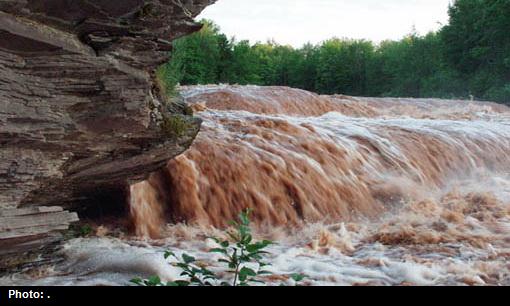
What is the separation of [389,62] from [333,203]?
79.5ft

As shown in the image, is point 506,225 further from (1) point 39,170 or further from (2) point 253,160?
(1) point 39,170

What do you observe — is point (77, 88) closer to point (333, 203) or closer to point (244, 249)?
point (244, 249)

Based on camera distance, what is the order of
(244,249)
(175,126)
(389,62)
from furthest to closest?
(389,62), (175,126), (244,249)

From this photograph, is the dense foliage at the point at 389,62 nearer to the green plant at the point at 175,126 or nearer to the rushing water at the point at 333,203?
the rushing water at the point at 333,203

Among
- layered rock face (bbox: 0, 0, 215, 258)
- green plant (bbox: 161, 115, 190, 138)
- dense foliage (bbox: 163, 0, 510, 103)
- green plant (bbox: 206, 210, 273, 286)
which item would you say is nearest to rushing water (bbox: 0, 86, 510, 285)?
layered rock face (bbox: 0, 0, 215, 258)

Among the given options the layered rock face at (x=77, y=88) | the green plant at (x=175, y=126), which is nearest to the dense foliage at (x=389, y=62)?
the green plant at (x=175, y=126)

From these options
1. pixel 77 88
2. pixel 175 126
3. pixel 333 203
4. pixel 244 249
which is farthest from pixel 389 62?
pixel 244 249

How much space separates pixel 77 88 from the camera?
3910 millimetres

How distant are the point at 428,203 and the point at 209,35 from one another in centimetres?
1920

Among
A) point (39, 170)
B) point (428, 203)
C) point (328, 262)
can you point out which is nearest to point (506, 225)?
point (428, 203)

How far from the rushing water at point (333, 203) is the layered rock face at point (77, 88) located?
0.77 metres

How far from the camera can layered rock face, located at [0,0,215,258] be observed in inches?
141

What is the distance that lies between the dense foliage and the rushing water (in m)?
11.3
